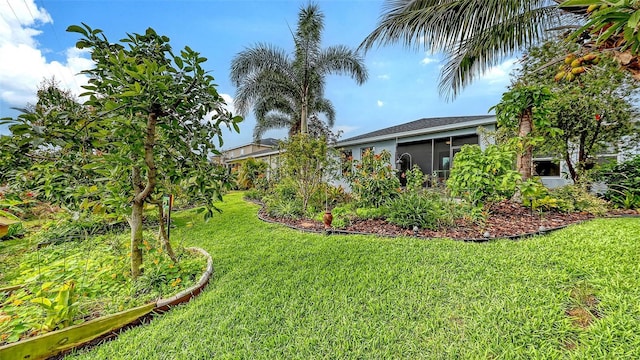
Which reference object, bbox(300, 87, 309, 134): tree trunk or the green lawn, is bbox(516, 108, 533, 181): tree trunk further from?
bbox(300, 87, 309, 134): tree trunk

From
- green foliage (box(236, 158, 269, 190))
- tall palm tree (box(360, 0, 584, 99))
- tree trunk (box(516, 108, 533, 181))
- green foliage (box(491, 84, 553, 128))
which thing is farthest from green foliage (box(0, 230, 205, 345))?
green foliage (box(236, 158, 269, 190))

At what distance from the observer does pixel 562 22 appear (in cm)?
517

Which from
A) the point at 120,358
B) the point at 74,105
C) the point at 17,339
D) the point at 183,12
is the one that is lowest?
the point at 120,358

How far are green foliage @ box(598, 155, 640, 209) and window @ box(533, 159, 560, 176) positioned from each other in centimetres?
165

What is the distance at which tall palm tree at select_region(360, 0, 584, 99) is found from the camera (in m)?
4.95

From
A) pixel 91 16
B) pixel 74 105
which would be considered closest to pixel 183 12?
pixel 91 16

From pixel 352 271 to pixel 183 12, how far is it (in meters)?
6.72

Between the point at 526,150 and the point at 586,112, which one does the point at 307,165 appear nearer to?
the point at 526,150

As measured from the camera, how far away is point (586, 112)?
617 centimetres

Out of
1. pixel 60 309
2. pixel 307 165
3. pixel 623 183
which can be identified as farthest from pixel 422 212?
pixel 623 183

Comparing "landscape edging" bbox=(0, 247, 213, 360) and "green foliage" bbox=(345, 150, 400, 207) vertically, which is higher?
"green foliage" bbox=(345, 150, 400, 207)

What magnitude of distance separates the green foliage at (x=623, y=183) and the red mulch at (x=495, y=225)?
484 mm

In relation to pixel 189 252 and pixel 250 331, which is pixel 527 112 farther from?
pixel 189 252

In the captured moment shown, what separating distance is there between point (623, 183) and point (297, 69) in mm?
11723
